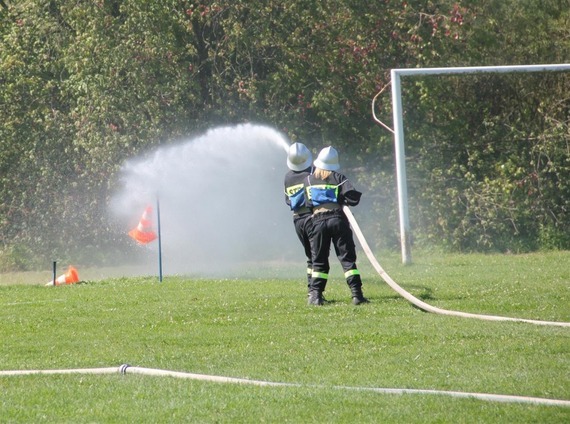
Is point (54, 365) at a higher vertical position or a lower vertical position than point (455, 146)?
lower

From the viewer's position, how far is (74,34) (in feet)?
83.3

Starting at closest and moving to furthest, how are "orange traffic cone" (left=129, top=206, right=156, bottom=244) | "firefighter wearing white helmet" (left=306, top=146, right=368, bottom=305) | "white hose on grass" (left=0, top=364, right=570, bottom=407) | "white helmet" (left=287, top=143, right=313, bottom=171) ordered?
"white hose on grass" (left=0, top=364, right=570, bottom=407) < "firefighter wearing white helmet" (left=306, top=146, right=368, bottom=305) < "white helmet" (left=287, top=143, right=313, bottom=171) < "orange traffic cone" (left=129, top=206, right=156, bottom=244)

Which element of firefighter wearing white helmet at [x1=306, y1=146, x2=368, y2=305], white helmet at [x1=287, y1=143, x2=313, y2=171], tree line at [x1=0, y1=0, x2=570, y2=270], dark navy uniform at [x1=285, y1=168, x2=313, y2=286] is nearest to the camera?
firefighter wearing white helmet at [x1=306, y1=146, x2=368, y2=305]

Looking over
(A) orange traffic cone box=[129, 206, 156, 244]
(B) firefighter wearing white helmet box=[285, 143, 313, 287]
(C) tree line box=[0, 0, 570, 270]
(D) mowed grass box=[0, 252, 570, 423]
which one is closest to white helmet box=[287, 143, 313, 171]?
(B) firefighter wearing white helmet box=[285, 143, 313, 287]

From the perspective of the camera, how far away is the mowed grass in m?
7.05

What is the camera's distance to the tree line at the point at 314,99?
2419cm

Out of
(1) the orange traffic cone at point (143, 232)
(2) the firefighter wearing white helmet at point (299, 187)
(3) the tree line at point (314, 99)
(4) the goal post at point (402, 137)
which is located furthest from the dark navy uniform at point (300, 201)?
(3) the tree line at point (314, 99)

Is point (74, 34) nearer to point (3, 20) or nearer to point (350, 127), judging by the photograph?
point (3, 20)

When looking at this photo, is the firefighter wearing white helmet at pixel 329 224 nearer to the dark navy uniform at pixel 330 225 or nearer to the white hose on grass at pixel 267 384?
the dark navy uniform at pixel 330 225

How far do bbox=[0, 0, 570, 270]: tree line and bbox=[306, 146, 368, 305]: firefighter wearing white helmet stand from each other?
471 inches

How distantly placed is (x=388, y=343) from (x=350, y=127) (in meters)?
16.5

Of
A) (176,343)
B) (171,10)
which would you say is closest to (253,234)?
(171,10)

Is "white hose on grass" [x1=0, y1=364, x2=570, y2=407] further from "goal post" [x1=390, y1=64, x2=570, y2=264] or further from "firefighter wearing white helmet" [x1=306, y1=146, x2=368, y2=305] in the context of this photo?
"goal post" [x1=390, y1=64, x2=570, y2=264]

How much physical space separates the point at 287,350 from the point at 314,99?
1581 centimetres
